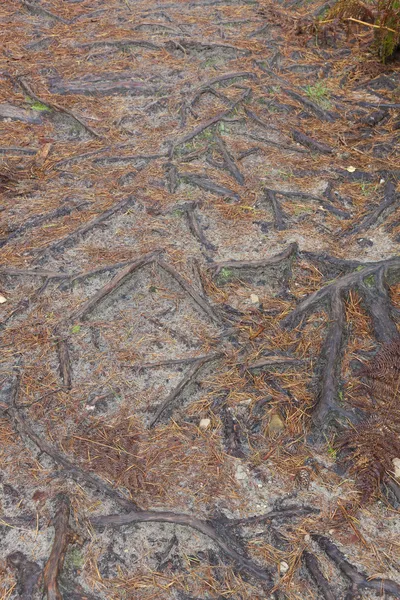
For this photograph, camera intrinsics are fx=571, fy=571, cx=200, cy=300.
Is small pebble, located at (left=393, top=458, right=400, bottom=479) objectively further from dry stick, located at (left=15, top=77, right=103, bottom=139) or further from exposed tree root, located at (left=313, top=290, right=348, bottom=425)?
dry stick, located at (left=15, top=77, right=103, bottom=139)

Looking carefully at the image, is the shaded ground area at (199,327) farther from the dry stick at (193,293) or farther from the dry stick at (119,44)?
the dry stick at (119,44)

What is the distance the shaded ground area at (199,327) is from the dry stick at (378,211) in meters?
0.01

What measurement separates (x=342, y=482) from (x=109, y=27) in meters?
4.85

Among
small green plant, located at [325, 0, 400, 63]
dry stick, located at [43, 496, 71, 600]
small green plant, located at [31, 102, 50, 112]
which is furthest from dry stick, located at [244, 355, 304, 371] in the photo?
small green plant, located at [325, 0, 400, 63]

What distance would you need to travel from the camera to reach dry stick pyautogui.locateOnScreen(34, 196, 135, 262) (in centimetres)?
332

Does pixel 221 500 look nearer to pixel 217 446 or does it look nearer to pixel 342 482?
pixel 217 446

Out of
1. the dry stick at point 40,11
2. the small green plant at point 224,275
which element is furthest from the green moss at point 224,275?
the dry stick at point 40,11

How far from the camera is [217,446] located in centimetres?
246

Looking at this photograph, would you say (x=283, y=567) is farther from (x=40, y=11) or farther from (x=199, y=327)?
(x=40, y=11)

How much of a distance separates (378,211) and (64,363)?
213cm

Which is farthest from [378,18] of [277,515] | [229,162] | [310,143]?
[277,515]

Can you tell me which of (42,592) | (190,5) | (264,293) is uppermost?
(190,5)

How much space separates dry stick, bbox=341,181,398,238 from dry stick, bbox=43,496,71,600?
2.22m

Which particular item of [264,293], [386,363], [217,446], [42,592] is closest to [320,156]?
[264,293]
